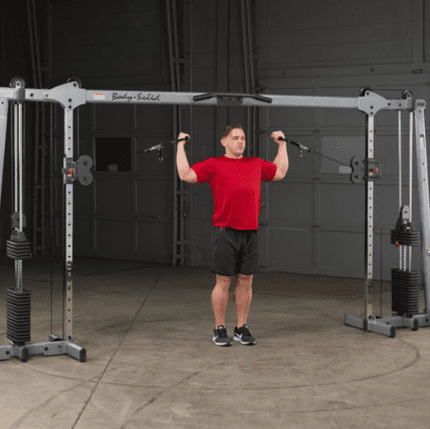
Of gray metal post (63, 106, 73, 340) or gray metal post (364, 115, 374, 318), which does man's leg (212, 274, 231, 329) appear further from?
gray metal post (364, 115, 374, 318)

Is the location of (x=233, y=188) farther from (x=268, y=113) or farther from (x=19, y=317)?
(x=268, y=113)

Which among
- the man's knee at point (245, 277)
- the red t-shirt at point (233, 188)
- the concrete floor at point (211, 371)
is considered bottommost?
the concrete floor at point (211, 371)

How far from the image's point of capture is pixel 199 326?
6688 mm

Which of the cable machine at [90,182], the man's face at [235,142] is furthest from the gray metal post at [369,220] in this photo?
the man's face at [235,142]

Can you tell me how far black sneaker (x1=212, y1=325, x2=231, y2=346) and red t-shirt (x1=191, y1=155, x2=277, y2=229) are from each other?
0.89m

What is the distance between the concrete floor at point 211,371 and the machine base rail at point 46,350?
8 centimetres

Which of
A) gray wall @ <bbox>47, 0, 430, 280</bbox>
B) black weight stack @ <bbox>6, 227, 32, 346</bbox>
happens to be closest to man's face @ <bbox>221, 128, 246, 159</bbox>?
black weight stack @ <bbox>6, 227, 32, 346</bbox>

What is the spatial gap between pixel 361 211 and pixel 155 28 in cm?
422

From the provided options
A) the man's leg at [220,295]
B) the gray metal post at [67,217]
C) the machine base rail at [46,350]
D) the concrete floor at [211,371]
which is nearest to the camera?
the concrete floor at [211,371]

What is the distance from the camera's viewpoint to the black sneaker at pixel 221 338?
5.91 metres

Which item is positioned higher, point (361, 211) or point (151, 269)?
point (361, 211)

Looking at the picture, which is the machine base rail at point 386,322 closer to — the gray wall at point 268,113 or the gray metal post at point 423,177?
the gray metal post at point 423,177

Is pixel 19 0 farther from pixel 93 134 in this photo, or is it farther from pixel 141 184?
pixel 141 184

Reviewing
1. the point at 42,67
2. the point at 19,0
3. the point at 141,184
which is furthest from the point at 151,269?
the point at 19,0
